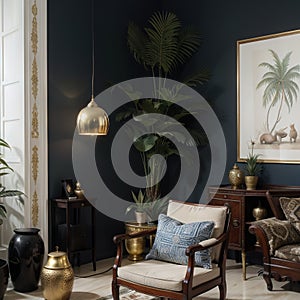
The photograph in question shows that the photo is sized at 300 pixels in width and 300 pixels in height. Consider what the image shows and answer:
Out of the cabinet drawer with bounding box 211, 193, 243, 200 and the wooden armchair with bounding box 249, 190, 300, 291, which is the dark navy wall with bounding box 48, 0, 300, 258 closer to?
the cabinet drawer with bounding box 211, 193, 243, 200

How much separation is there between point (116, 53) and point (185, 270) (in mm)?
2958

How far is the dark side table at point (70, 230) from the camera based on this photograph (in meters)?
4.56

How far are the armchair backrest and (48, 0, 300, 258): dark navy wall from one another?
1.45 meters

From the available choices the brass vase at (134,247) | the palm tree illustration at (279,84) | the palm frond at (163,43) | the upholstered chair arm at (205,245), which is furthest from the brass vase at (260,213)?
the palm frond at (163,43)

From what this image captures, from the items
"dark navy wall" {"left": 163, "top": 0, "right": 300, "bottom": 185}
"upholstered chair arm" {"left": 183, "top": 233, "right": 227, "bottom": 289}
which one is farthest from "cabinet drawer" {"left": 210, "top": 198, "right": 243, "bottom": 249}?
"upholstered chair arm" {"left": 183, "top": 233, "right": 227, "bottom": 289}

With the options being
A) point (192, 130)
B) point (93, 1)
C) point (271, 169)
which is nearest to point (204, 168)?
point (192, 130)

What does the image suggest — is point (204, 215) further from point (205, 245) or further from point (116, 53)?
point (116, 53)

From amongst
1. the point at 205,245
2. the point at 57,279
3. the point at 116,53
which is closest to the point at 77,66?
the point at 116,53

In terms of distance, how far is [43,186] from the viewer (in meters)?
4.67

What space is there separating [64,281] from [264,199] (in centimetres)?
220

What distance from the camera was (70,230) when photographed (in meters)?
4.59

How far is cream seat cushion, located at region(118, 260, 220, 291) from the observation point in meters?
3.24

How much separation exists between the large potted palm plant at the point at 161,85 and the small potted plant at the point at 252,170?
26.0 inches

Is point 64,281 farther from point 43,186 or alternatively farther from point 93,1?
point 93,1
